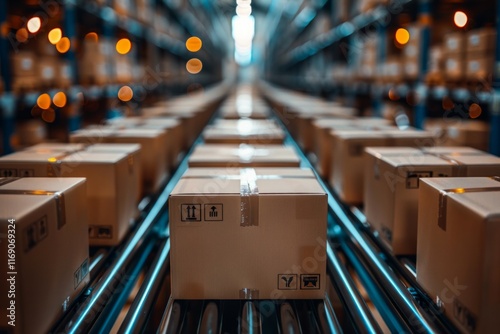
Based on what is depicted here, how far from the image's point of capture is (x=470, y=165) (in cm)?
189

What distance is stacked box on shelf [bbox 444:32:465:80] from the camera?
344cm

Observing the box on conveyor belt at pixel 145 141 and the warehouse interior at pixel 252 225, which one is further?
the box on conveyor belt at pixel 145 141

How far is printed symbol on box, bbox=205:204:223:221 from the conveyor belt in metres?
0.27

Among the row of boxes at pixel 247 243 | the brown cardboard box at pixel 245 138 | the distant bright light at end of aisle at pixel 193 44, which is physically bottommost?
the row of boxes at pixel 247 243

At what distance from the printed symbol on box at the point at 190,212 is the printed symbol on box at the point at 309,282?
38cm

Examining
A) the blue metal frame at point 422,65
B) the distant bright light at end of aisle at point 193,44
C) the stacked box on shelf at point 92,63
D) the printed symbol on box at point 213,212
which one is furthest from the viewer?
the distant bright light at end of aisle at point 193,44

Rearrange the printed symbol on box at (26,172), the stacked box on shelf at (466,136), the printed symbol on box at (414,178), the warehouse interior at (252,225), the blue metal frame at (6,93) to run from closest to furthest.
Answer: the warehouse interior at (252,225) → the printed symbol on box at (414,178) → the printed symbol on box at (26,172) → the blue metal frame at (6,93) → the stacked box on shelf at (466,136)

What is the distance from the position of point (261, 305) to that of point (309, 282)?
17cm

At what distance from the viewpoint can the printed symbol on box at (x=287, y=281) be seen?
1604 mm

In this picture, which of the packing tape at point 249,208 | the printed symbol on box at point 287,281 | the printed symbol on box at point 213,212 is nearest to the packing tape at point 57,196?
the printed symbol on box at point 213,212

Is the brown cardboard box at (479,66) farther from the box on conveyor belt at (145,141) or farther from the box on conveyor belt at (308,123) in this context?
the box on conveyor belt at (145,141)

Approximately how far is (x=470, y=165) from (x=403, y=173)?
0.83 ft

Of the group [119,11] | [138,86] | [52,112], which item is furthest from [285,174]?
[138,86]

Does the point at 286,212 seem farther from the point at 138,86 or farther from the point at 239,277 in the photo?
the point at 138,86
